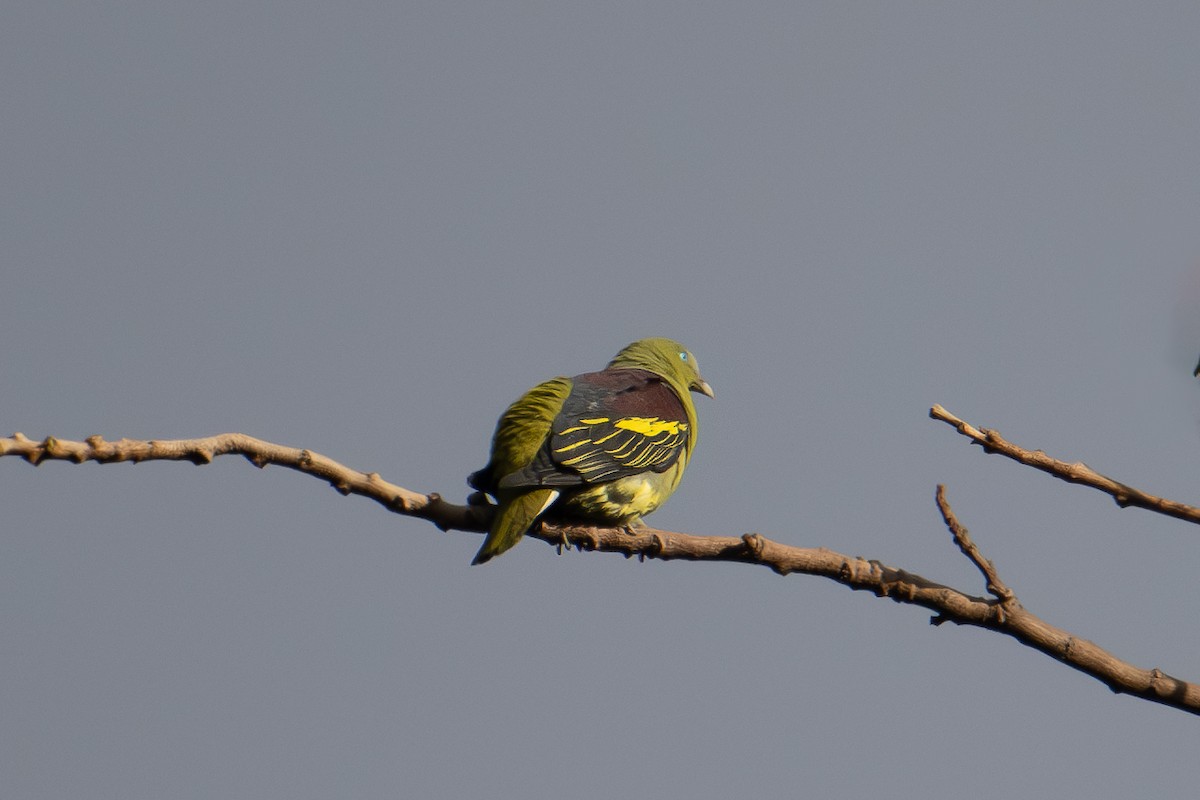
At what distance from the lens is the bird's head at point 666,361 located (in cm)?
976

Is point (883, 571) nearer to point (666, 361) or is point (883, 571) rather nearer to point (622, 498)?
point (622, 498)

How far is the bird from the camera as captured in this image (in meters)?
6.46

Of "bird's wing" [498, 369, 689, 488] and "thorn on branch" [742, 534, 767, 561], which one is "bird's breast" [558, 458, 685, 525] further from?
"thorn on branch" [742, 534, 767, 561]

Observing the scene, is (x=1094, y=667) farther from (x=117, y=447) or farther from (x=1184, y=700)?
(x=117, y=447)

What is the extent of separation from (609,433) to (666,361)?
279 centimetres

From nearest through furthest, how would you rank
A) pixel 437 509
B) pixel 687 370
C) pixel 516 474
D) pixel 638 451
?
1. pixel 437 509
2. pixel 516 474
3. pixel 638 451
4. pixel 687 370

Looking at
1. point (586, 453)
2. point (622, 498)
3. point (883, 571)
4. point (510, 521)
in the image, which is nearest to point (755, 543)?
point (883, 571)

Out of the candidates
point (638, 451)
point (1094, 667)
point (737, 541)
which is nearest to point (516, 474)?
point (638, 451)

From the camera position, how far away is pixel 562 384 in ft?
25.0

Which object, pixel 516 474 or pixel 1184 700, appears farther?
pixel 516 474

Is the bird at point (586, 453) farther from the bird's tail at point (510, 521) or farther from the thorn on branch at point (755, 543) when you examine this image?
the thorn on branch at point (755, 543)

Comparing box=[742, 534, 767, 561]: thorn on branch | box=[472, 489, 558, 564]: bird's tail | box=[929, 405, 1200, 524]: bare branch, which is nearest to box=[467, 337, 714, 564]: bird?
box=[472, 489, 558, 564]: bird's tail

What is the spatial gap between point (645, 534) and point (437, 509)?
85 centimetres

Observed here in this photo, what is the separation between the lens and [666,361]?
10.0m
